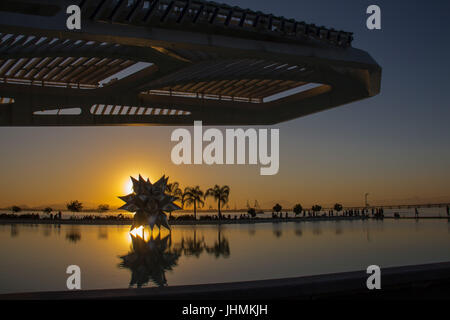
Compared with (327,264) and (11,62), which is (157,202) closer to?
(11,62)

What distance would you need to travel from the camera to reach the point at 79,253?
14703 millimetres

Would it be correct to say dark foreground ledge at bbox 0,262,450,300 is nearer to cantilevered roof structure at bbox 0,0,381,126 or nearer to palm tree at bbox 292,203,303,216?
cantilevered roof structure at bbox 0,0,381,126

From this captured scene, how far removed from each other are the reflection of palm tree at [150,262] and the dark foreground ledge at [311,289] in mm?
3264

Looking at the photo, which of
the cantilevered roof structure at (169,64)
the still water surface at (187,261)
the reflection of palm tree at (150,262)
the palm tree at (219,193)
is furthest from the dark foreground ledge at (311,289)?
the palm tree at (219,193)

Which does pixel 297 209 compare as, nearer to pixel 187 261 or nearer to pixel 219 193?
pixel 219 193

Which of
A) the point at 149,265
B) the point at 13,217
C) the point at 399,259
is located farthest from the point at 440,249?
the point at 13,217

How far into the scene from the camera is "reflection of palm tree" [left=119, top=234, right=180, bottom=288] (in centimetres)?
973

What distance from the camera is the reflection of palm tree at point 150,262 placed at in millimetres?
9734

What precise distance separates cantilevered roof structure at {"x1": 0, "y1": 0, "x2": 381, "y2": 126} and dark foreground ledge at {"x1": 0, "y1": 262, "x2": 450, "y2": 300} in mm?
6223

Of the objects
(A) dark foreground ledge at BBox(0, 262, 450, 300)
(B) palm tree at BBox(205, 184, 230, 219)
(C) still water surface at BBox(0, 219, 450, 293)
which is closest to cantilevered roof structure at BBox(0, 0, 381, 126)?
(C) still water surface at BBox(0, 219, 450, 293)

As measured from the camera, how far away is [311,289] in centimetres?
621

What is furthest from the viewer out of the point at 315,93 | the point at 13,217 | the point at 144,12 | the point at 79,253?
the point at 13,217

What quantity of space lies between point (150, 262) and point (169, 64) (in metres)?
6.69
